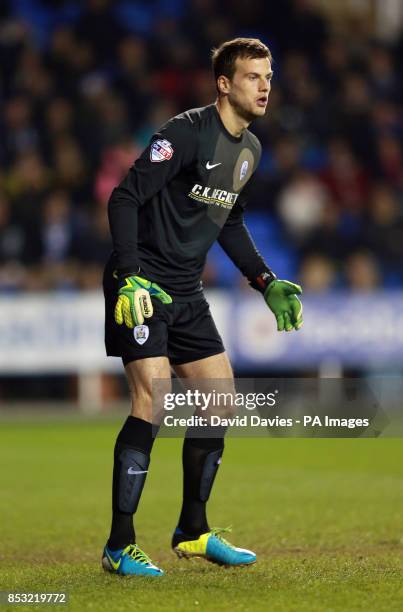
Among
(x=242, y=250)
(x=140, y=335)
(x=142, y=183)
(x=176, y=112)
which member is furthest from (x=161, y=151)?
(x=176, y=112)

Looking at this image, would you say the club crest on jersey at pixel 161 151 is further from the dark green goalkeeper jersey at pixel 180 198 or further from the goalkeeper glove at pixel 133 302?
the goalkeeper glove at pixel 133 302

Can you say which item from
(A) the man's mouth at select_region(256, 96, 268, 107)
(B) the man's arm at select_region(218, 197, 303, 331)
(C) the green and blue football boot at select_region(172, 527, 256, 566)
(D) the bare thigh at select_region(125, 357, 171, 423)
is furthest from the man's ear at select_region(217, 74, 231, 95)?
(C) the green and blue football boot at select_region(172, 527, 256, 566)

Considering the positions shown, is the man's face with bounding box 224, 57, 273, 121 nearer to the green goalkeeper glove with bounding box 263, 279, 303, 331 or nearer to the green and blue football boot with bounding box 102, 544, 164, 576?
the green goalkeeper glove with bounding box 263, 279, 303, 331

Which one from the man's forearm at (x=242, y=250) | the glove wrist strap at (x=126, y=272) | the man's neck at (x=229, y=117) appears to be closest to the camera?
the glove wrist strap at (x=126, y=272)

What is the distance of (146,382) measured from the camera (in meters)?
5.58

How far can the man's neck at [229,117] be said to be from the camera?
19.1 ft

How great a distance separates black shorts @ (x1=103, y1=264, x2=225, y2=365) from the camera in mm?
5625

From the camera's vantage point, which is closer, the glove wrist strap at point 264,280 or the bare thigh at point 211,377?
the bare thigh at point 211,377

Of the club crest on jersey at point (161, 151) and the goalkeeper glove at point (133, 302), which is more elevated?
the club crest on jersey at point (161, 151)

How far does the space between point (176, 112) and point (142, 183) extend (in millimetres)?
11408

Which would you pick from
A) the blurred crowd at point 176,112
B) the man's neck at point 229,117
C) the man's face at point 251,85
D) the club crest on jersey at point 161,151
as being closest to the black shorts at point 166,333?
the club crest on jersey at point 161,151

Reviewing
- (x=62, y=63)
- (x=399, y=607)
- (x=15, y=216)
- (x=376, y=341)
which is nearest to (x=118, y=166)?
(x=15, y=216)

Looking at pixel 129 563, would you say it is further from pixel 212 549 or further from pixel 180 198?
pixel 180 198

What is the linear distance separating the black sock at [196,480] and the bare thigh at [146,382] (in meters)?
0.47
